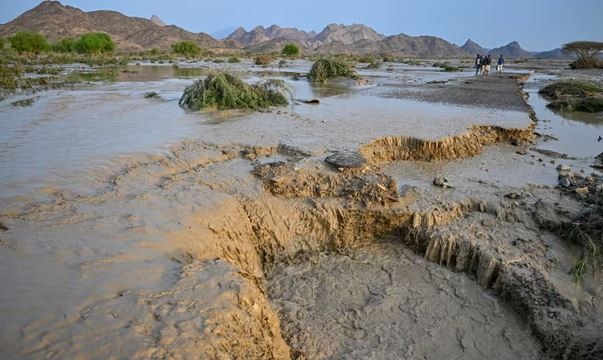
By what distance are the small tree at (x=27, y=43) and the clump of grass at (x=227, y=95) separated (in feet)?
130

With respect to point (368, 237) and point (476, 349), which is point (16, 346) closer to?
point (476, 349)

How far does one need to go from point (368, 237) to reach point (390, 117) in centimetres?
572

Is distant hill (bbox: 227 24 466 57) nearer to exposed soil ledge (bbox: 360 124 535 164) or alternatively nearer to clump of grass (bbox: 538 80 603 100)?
clump of grass (bbox: 538 80 603 100)

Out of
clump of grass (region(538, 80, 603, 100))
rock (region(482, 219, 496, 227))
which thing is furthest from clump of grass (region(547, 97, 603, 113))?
rock (region(482, 219, 496, 227))

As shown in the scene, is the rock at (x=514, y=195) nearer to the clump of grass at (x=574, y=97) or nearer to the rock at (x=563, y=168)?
the rock at (x=563, y=168)

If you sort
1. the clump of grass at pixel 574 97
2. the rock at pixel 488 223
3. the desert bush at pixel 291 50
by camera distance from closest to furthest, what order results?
the rock at pixel 488 223 < the clump of grass at pixel 574 97 < the desert bush at pixel 291 50

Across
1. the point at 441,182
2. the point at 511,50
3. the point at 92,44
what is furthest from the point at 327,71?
the point at 511,50

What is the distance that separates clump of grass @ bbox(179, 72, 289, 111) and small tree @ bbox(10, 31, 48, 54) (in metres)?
39.7

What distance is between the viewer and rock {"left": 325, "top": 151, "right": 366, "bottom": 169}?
645 centimetres

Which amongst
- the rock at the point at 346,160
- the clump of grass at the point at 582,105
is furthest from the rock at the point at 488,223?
the clump of grass at the point at 582,105

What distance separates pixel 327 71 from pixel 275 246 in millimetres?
17931

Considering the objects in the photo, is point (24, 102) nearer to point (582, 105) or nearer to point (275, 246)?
point (275, 246)

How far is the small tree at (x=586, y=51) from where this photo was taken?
110ft

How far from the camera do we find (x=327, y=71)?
71.8ft
